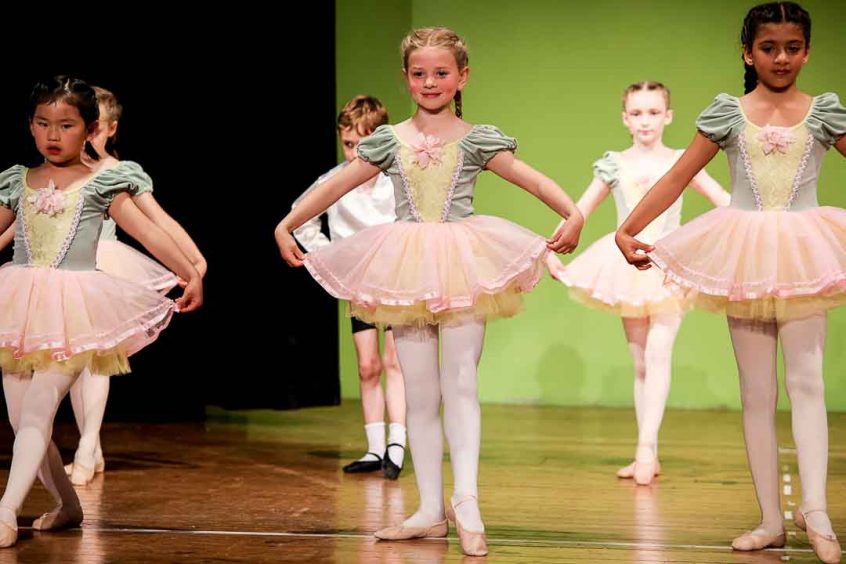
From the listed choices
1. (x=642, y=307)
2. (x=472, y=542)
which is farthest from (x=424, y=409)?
(x=642, y=307)

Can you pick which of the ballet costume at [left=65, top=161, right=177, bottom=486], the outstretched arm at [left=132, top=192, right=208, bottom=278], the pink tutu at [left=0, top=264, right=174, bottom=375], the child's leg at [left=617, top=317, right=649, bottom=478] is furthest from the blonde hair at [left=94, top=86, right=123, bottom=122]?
the child's leg at [left=617, top=317, right=649, bottom=478]

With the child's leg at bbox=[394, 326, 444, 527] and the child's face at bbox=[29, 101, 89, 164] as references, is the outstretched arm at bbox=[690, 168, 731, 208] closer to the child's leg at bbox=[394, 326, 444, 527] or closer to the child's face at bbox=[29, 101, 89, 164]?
the child's leg at bbox=[394, 326, 444, 527]

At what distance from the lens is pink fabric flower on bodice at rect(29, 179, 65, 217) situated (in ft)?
11.1

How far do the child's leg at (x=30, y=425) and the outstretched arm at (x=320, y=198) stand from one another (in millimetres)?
664

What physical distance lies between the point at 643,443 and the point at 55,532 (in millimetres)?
2056

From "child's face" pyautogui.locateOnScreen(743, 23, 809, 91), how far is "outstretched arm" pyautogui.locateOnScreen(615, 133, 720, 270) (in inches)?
9.0

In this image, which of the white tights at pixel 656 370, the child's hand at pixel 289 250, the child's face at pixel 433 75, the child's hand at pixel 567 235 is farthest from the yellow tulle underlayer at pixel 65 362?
the white tights at pixel 656 370

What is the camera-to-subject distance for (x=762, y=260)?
3051mm

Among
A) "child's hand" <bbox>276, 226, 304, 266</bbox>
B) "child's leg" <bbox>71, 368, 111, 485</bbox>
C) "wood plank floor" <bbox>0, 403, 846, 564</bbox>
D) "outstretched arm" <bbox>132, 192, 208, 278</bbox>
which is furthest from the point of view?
"child's leg" <bbox>71, 368, 111, 485</bbox>

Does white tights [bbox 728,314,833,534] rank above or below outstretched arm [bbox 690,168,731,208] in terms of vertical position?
below

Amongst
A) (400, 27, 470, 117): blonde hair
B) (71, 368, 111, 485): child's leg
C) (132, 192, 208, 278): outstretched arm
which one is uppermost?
(400, 27, 470, 117): blonde hair

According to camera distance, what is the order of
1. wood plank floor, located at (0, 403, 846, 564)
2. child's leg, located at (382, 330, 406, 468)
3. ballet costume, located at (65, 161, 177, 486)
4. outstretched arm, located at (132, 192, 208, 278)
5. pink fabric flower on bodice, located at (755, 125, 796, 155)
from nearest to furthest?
pink fabric flower on bodice, located at (755, 125, 796, 155) → wood plank floor, located at (0, 403, 846, 564) → outstretched arm, located at (132, 192, 208, 278) → ballet costume, located at (65, 161, 177, 486) → child's leg, located at (382, 330, 406, 468)

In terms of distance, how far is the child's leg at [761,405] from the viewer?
10.4 ft

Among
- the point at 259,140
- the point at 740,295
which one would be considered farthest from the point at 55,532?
the point at 259,140
